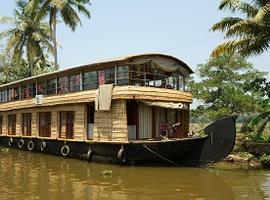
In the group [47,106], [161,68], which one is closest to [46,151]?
[47,106]

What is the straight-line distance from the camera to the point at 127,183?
36.0ft

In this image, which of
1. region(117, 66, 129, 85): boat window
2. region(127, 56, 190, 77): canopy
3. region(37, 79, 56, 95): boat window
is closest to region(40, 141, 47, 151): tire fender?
region(37, 79, 56, 95): boat window

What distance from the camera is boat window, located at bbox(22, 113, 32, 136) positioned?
20.8 meters

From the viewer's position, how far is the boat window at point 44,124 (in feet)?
61.5

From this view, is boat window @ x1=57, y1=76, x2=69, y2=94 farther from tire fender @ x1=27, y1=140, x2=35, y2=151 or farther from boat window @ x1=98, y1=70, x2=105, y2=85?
tire fender @ x1=27, y1=140, x2=35, y2=151

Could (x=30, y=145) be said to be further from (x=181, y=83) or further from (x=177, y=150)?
(x=177, y=150)

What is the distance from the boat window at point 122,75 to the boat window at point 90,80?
1339mm

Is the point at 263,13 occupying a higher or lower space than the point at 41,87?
higher

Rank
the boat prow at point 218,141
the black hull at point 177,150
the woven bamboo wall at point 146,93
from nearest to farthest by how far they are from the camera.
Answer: the boat prow at point 218,141 → the black hull at point 177,150 → the woven bamboo wall at point 146,93

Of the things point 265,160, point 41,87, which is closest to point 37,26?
point 41,87

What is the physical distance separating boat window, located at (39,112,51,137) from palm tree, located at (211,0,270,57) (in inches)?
336

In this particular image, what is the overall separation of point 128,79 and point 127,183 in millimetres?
4667

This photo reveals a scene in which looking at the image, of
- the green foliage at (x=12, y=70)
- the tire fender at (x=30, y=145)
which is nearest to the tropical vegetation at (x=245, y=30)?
the tire fender at (x=30, y=145)

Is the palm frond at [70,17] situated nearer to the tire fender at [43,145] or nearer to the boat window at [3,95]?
the boat window at [3,95]
